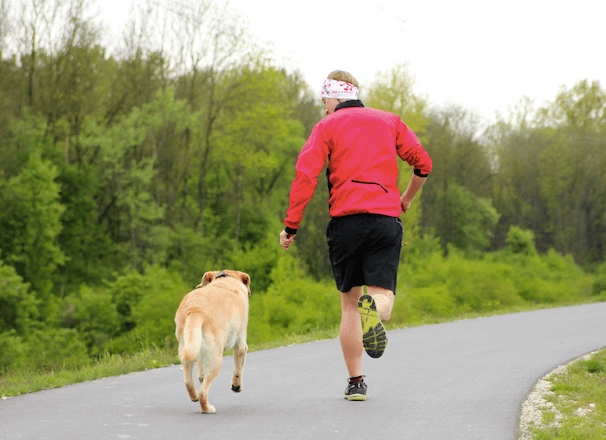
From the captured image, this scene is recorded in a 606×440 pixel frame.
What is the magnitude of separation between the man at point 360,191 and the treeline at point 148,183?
1119 centimetres

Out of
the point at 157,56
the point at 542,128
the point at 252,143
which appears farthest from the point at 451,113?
the point at 157,56

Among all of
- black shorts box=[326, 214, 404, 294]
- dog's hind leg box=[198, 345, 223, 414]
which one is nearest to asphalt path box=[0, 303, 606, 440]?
dog's hind leg box=[198, 345, 223, 414]

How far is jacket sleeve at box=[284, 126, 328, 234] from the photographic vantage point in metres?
4.06

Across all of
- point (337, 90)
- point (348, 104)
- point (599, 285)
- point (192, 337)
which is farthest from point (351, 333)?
point (599, 285)

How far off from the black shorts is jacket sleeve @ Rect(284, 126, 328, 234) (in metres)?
0.28

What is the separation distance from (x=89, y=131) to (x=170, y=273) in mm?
7802

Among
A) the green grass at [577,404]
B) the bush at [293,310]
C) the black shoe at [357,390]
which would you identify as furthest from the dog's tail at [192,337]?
the bush at [293,310]

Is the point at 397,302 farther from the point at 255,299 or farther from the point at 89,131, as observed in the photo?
the point at 89,131

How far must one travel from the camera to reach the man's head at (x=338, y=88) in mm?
4402

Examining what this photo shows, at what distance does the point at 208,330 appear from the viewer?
165 inches

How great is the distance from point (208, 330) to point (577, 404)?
10.00ft

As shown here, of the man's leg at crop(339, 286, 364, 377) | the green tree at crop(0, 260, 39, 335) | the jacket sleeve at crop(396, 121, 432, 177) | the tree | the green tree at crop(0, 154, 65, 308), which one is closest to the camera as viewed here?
the jacket sleeve at crop(396, 121, 432, 177)

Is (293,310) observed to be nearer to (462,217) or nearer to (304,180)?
(304,180)

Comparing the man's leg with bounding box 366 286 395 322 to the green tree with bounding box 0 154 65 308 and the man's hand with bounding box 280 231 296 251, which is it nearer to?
the man's hand with bounding box 280 231 296 251
